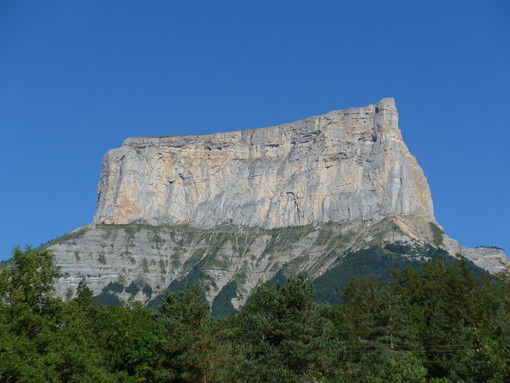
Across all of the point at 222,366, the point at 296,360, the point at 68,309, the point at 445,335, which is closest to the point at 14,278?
the point at 68,309

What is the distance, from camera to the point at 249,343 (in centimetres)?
7206

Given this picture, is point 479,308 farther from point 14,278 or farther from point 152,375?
point 14,278

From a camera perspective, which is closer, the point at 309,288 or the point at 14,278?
the point at 14,278

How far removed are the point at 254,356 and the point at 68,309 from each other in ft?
55.5

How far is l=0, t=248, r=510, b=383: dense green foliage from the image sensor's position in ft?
184

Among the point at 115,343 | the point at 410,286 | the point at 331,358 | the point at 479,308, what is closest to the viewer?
the point at 331,358

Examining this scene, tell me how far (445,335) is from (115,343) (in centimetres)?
3406

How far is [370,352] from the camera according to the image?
228 feet

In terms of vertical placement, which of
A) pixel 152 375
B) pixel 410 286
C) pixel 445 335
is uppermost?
pixel 410 286

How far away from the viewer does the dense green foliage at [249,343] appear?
2212 inches

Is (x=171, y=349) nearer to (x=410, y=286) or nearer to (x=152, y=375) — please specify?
(x=152, y=375)

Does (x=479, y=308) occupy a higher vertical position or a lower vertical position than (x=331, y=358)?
higher

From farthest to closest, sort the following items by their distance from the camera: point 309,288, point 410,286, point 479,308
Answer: point 410,286 → point 479,308 → point 309,288

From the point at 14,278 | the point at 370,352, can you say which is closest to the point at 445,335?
the point at 370,352
